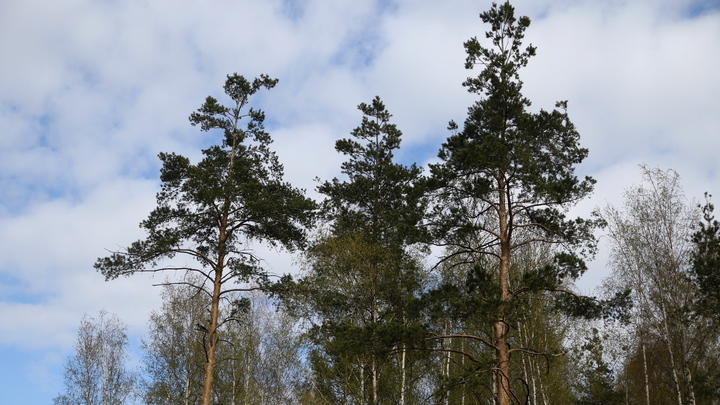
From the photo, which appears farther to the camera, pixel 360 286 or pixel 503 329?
pixel 360 286

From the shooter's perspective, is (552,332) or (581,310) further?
(552,332)

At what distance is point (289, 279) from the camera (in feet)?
55.6

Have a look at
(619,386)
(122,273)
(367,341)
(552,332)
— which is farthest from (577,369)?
(122,273)

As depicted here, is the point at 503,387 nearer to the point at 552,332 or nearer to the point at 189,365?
the point at 552,332

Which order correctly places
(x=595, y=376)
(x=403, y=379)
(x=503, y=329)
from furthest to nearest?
1. (x=595, y=376)
2. (x=403, y=379)
3. (x=503, y=329)

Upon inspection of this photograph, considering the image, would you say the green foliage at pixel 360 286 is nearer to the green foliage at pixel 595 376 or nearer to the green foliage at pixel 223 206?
the green foliage at pixel 223 206

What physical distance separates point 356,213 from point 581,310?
29.3 ft

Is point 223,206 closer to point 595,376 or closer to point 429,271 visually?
A: point 429,271

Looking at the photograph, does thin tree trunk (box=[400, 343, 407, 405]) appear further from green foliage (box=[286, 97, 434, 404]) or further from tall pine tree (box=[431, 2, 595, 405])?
tall pine tree (box=[431, 2, 595, 405])

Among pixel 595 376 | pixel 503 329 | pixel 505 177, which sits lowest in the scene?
pixel 595 376

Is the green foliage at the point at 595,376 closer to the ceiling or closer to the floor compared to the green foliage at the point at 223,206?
closer to the floor

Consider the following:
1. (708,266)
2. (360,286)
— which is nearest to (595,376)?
(708,266)

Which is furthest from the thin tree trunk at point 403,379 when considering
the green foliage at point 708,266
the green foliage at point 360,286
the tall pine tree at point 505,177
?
the green foliage at point 708,266

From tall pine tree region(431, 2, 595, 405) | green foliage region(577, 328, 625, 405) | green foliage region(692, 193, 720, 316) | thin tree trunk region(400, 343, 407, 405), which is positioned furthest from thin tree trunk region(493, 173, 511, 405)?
green foliage region(577, 328, 625, 405)
